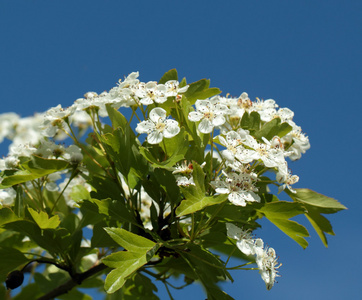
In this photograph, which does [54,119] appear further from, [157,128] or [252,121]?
[252,121]

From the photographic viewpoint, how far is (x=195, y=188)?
3.84 feet

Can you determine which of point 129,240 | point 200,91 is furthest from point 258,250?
point 200,91

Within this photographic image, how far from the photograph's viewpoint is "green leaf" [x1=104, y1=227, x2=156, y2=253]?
46.3 inches

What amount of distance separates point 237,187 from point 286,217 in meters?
0.17

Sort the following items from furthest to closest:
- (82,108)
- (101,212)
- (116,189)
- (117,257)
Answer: (82,108), (116,189), (101,212), (117,257)

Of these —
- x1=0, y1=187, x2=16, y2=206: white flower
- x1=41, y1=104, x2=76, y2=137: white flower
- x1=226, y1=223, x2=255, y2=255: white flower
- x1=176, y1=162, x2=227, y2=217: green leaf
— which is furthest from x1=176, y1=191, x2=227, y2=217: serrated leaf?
x1=0, y1=187, x2=16, y2=206: white flower

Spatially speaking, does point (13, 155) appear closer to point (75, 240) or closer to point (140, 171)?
point (75, 240)

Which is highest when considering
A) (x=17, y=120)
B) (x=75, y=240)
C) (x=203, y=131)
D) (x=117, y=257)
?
(x=17, y=120)

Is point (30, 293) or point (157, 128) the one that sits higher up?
point (157, 128)

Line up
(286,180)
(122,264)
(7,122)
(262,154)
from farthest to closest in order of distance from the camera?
(7,122), (286,180), (262,154), (122,264)

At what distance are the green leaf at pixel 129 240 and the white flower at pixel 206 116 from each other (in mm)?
376

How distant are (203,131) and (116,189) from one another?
35 cm

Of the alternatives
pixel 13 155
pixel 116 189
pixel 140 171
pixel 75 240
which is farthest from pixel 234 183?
pixel 13 155

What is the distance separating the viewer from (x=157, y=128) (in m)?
1.34
